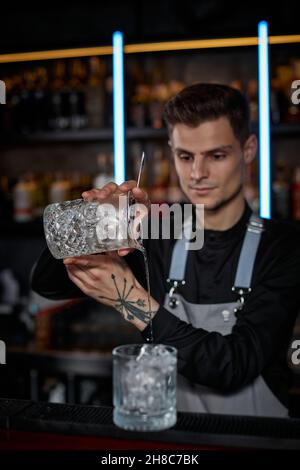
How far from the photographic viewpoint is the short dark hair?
5.79ft

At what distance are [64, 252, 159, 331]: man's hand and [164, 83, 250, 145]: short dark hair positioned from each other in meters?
0.63

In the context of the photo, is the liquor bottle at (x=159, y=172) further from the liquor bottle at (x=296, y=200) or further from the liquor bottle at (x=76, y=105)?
the liquor bottle at (x=296, y=200)

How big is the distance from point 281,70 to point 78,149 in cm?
119

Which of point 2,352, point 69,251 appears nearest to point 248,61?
point 2,352

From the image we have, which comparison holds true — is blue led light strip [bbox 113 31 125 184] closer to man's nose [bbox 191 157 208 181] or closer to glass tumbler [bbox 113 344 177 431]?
man's nose [bbox 191 157 208 181]

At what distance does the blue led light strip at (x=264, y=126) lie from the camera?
2.57m

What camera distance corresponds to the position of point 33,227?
9.93 ft

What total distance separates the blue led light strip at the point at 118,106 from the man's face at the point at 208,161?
96 centimetres

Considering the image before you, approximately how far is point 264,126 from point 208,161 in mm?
931

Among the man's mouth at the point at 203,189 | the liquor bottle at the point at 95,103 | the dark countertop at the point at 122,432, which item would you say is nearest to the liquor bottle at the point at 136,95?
the liquor bottle at the point at 95,103

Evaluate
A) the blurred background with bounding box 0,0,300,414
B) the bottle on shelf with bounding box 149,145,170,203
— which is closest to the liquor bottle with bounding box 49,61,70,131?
the blurred background with bounding box 0,0,300,414

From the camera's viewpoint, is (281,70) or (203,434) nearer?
(203,434)

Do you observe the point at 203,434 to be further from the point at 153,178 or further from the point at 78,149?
the point at 78,149
